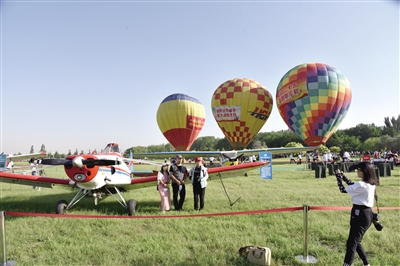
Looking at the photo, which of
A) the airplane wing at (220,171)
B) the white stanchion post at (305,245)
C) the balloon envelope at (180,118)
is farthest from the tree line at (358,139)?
the white stanchion post at (305,245)

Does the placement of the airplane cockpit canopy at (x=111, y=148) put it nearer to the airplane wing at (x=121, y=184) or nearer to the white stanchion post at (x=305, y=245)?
the airplane wing at (x=121, y=184)

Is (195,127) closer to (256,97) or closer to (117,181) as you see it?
(256,97)

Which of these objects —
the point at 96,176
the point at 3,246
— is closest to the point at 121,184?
the point at 96,176

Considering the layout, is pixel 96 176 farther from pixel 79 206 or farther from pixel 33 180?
pixel 33 180

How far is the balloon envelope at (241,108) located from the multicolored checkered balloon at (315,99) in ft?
7.83

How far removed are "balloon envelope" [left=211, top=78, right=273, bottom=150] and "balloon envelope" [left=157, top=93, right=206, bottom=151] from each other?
393 centimetres

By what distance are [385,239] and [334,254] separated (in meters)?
1.36

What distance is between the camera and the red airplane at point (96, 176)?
628 cm

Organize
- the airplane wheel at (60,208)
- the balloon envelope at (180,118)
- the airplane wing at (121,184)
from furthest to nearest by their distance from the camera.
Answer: the balloon envelope at (180,118) < the airplane wing at (121,184) < the airplane wheel at (60,208)

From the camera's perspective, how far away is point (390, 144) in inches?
2395

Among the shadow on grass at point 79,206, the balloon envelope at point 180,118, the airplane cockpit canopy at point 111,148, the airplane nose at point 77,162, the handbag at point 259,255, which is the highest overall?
the balloon envelope at point 180,118

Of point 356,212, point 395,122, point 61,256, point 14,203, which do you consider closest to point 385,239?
point 356,212

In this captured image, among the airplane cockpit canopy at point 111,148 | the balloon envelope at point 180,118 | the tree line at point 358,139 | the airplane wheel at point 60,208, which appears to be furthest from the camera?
the tree line at point 358,139

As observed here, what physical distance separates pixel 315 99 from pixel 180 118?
47.6 feet
